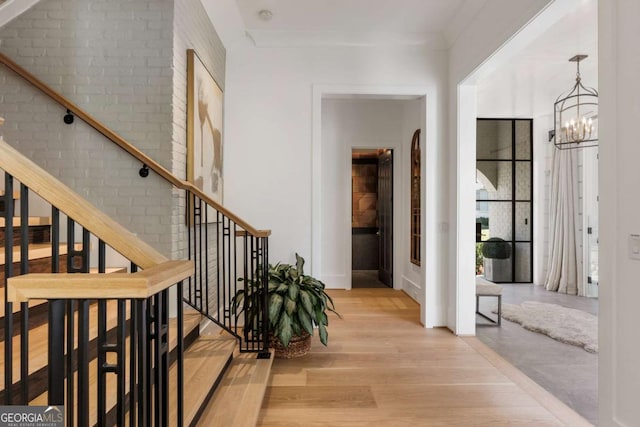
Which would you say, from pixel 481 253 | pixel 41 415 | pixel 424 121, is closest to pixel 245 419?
pixel 41 415

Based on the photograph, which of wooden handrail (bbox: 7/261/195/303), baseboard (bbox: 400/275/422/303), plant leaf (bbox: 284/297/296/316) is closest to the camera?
wooden handrail (bbox: 7/261/195/303)

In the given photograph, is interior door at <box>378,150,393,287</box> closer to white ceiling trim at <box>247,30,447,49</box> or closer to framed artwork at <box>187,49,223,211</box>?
white ceiling trim at <box>247,30,447,49</box>

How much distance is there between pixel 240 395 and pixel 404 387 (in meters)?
1.15

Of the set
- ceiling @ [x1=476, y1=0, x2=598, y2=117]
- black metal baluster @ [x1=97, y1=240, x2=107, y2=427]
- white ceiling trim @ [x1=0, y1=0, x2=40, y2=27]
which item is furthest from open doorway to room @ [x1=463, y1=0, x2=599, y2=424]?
white ceiling trim @ [x1=0, y1=0, x2=40, y2=27]

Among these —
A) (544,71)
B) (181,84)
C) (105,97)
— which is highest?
(544,71)

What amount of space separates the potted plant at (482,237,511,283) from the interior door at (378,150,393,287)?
1.76 meters

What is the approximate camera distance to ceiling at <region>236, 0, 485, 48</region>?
3383mm

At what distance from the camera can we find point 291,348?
3078 millimetres

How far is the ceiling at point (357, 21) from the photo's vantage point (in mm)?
3383

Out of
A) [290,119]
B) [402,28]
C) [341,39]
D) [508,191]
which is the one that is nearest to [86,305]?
[290,119]

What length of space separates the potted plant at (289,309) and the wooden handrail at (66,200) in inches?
72.7

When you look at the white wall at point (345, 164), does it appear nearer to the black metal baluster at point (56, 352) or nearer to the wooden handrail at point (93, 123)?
the wooden handrail at point (93, 123)

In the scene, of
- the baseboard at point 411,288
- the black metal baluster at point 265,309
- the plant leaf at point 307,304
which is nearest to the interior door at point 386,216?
the baseboard at point 411,288

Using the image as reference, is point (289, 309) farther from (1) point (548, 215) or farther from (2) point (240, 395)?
(1) point (548, 215)
